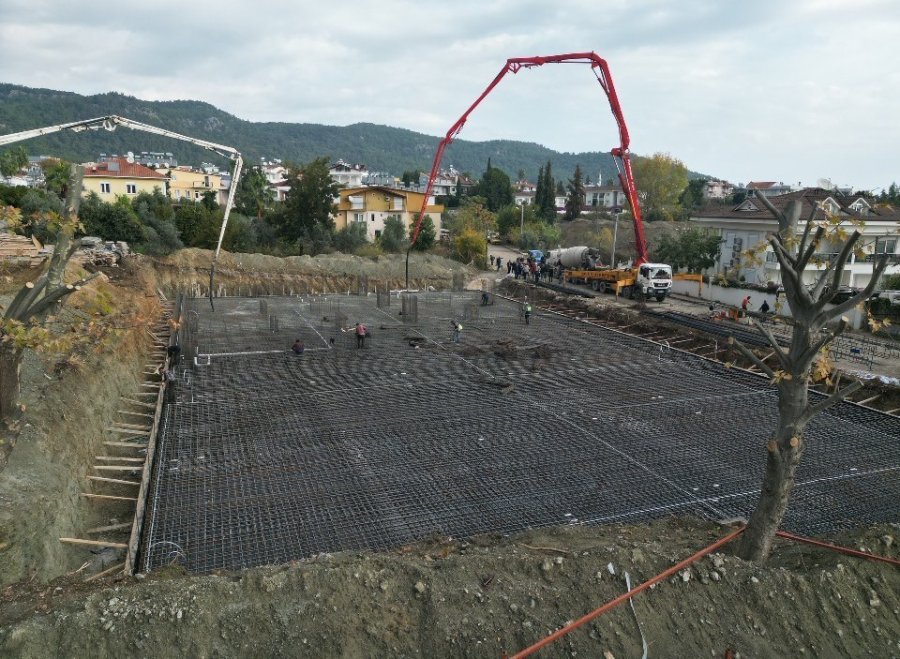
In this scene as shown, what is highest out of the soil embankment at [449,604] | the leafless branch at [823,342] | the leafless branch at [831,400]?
the leafless branch at [823,342]

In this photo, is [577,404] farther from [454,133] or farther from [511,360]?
[454,133]

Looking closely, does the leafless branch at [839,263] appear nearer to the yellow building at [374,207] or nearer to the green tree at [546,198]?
the yellow building at [374,207]

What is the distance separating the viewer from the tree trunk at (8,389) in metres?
6.11

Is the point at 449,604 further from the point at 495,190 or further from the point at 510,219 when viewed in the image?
the point at 495,190

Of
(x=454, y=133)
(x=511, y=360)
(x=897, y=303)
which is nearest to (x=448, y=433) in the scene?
(x=511, y=360)

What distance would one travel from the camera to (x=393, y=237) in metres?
40.8

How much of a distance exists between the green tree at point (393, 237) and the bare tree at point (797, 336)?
1404 inches

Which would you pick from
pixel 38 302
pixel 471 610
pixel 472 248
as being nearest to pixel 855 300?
pixel 471 610

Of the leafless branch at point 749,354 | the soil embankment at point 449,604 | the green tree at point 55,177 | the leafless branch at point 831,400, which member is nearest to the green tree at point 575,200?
the green tree at point 55,177

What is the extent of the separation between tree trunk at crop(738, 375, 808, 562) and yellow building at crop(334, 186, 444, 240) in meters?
41.9

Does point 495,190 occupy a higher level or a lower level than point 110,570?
higher

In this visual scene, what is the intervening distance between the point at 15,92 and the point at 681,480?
22490cm

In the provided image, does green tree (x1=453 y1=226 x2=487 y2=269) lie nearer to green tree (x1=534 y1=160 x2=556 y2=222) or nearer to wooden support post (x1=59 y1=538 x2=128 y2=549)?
green tree (x1=534 y1=160 x2=556 y2=222)

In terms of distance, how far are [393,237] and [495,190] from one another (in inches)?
1270
